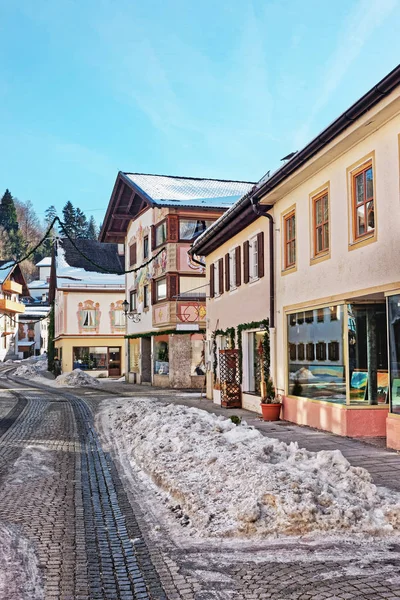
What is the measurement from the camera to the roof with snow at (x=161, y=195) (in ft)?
105

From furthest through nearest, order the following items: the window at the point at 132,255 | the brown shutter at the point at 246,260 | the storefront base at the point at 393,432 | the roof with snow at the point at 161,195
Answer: the window at the point at 132,255
the roof with snow at the point at 161,195
the brown shutter at the point at 246,260
the storefront base at the point at 393,432

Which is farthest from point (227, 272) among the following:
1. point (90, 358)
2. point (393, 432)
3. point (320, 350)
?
point (90, 358)

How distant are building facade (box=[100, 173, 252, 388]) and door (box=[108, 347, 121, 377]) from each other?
9.29 m

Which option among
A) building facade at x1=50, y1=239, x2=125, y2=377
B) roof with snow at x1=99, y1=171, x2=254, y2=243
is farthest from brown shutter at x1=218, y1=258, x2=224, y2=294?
building facade at x1=50, y1=239, x2=125, y2=377

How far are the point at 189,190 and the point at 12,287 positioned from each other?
45800mm

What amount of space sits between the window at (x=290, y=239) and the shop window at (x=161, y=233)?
16.4 meters

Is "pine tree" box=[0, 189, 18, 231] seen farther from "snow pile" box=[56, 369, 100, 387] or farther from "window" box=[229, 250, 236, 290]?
"window" box=[229, 250, 236, 290]

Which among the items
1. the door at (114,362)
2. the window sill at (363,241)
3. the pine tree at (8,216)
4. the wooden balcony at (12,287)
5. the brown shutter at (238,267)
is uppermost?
the pine tree at (8,216)

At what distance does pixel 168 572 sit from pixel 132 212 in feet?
117

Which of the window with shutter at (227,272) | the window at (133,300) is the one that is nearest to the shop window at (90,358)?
the window at (133,300)

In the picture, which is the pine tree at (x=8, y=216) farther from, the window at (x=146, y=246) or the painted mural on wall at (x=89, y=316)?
the window at (x=146, y=246)

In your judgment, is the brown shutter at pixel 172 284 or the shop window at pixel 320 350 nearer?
the shop window at pixel 320 350

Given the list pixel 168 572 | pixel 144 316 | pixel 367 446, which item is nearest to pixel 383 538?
pixel 168 572

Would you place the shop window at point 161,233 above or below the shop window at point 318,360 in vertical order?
above
